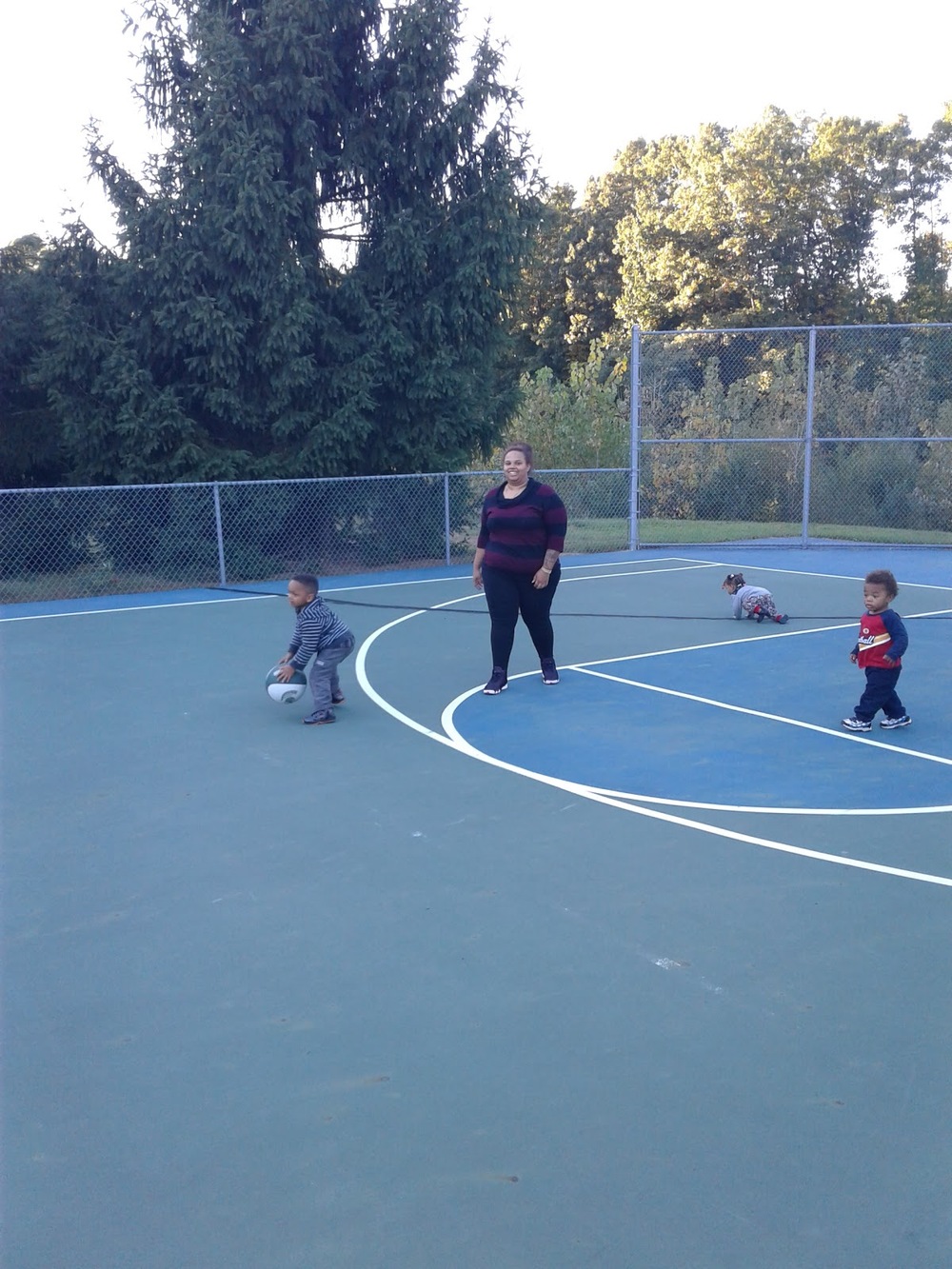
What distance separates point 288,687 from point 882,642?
13.3ft

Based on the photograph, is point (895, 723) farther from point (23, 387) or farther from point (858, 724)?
point (23, 387)

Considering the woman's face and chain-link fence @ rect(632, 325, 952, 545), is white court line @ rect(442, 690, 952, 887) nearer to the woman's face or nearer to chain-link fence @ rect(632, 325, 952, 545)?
the woman's face

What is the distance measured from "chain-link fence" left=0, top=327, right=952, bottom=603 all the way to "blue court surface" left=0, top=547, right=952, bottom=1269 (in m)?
7.94

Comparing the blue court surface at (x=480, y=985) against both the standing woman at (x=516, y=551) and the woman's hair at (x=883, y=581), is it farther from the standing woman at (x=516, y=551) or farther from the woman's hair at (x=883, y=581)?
the woman's hair at (x=883, y=581)

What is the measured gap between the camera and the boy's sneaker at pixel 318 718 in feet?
27.0

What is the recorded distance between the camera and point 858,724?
25.6ft

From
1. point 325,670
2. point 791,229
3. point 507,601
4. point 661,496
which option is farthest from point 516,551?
point 791,229

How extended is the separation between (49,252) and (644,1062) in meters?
15.8

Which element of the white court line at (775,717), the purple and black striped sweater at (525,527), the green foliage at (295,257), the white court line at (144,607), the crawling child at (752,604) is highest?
the green foliage at (295,257)

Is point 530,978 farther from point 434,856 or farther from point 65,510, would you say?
point 65,510

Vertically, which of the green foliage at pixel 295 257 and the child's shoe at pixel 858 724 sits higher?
the green foliage at pixel 295 257

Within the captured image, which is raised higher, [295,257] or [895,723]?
[295,257]

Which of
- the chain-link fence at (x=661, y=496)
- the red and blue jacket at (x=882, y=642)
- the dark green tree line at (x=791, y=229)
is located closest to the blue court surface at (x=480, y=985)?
the red and blue jacket at (x=882, y=642)

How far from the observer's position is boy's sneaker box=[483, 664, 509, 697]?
9.05 meters
